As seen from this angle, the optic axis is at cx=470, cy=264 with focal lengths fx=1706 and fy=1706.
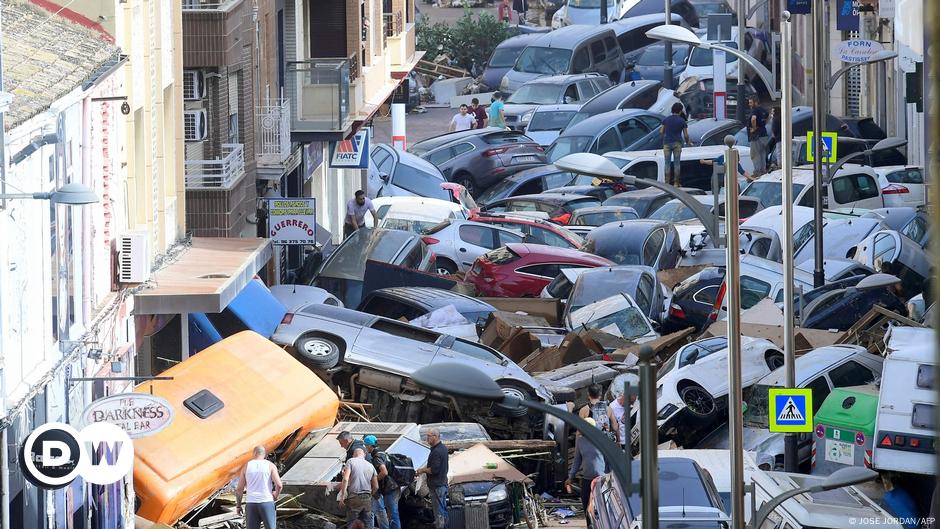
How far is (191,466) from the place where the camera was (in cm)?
1714

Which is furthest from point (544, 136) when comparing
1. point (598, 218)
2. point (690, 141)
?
point (598, 218)

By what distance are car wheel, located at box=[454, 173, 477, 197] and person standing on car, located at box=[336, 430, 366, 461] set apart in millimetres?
A: 23683

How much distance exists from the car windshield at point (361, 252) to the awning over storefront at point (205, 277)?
4.97 meters

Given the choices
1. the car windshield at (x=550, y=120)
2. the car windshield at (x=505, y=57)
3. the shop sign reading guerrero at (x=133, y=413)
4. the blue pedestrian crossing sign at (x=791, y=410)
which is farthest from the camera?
the car windshield at (x=505, y=57)

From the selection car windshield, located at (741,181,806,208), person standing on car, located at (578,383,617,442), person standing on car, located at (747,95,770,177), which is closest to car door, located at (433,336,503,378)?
person standing on car, located at (578,383,617,442)

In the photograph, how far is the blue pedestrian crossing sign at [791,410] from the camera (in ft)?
52.8

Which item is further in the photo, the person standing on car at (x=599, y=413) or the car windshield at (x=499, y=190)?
the car windshield at (x=499, y=190)

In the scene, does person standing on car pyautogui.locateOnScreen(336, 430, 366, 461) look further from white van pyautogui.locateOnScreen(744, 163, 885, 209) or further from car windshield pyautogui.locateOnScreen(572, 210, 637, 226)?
white van pyautogui.locateOnScreen(744, 163, 885, 209)

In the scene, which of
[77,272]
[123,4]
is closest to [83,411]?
[77,272]

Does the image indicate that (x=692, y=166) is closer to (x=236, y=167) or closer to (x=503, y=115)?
(x=503, y=115)

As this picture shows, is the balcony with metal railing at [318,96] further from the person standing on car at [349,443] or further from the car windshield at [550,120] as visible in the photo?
the car windshield at [550,120]

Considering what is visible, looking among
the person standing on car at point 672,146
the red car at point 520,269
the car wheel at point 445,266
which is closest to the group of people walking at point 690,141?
the person standing on car at point 672,146

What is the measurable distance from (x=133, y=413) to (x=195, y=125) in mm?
10070

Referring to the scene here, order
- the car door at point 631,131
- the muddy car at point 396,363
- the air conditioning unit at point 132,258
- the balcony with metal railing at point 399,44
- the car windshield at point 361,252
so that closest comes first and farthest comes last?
the air conditioning unit at point 132,258
the muddy car at point 396,363
the car windshield at point 361,252
the car door at point 631,131
the balcony with metal railing at point 399,44
